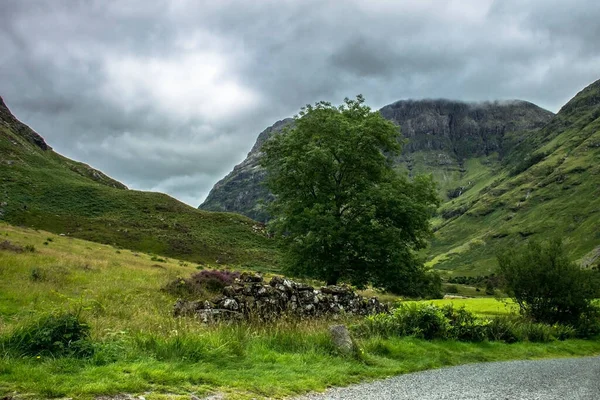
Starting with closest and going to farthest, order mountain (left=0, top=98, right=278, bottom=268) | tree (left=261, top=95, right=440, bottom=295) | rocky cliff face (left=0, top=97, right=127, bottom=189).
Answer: tree (left=261, top=95, right=440, bottom=295)
mountain (left=0, top=98, right=278, bottom=268)
rocky cliff face (left=0, top=97, right=127, bottom=189)

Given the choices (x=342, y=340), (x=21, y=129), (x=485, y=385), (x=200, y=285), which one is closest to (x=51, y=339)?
(x=342, y=340)

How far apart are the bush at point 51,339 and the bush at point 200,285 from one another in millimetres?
10999

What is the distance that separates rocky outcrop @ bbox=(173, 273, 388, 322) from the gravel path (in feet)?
19.2

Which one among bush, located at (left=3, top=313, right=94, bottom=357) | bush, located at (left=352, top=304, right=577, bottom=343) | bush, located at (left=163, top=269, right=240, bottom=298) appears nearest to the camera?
bush, located at (left=3, top=313, right=94, bottom=357)

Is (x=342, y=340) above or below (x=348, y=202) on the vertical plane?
below

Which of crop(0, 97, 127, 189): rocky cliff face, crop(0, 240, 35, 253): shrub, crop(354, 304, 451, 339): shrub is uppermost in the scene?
crop(0, 97, 127, 189): rocky cliff face

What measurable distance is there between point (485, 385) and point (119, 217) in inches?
3798

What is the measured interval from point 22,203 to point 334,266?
87.2m

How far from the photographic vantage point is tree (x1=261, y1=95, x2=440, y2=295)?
24.7 meters

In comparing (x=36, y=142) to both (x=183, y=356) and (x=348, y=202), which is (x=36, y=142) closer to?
(x=348, y=202)

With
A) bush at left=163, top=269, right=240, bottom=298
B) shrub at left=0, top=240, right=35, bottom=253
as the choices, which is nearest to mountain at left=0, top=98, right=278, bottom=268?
shrub at left=0, top=240, right=35, bottom=253

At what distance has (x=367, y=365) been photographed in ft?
40.4

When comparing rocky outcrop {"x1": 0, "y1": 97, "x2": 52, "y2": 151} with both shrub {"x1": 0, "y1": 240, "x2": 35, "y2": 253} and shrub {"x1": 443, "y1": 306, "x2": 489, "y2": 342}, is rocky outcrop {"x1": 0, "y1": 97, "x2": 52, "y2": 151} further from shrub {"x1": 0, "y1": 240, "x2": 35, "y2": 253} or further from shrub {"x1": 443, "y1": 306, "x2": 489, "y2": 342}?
shrub {"x1": 443, "y1": 306, "x2": 489, "y2": 342}

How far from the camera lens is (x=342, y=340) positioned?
41.9ft
